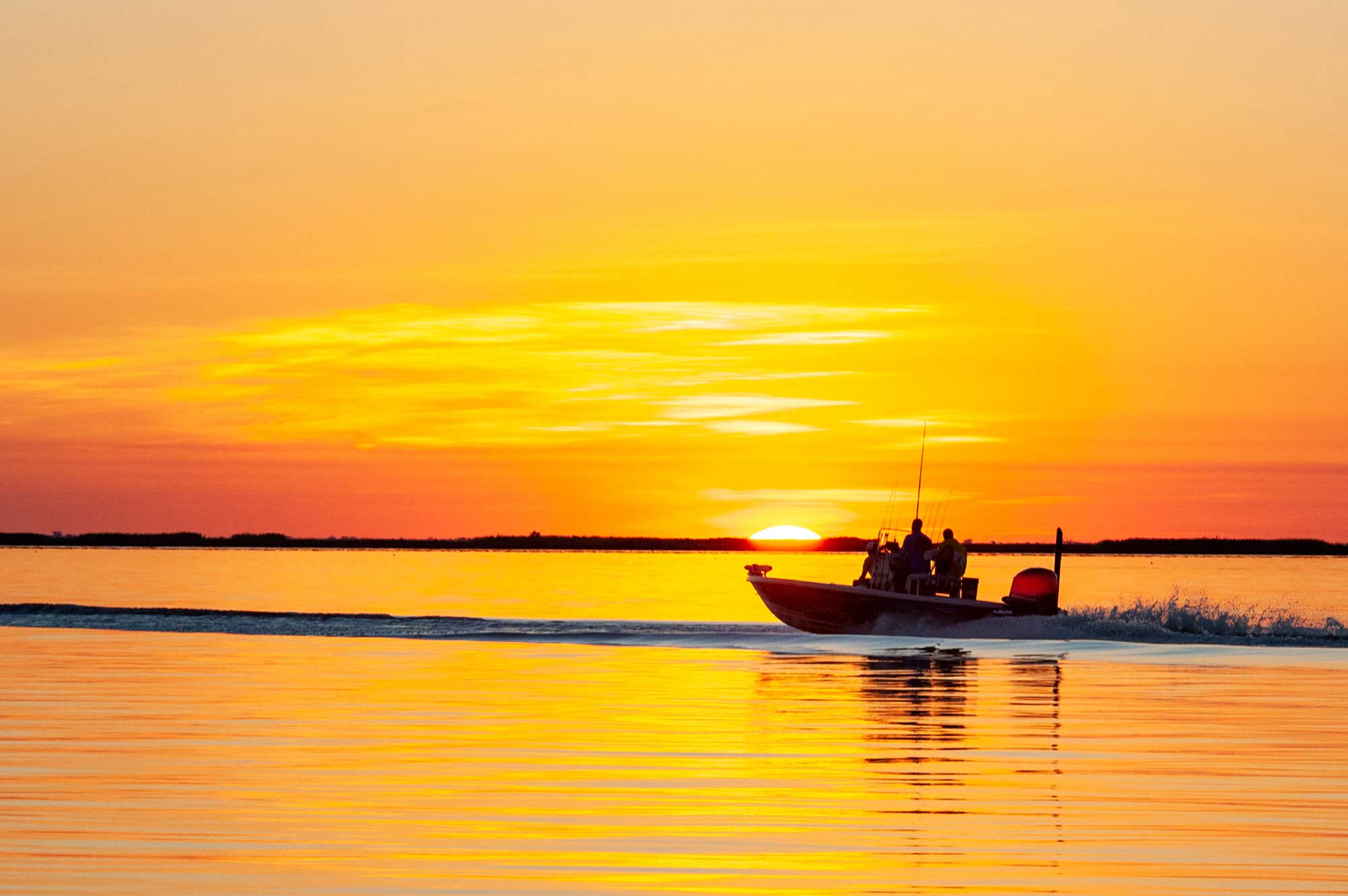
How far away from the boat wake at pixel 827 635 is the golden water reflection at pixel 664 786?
355 inches

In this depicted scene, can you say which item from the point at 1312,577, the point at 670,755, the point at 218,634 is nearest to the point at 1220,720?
the point at 670,755

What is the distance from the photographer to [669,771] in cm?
1424

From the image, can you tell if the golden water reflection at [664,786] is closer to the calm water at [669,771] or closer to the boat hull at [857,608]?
the calm water at [669,771]

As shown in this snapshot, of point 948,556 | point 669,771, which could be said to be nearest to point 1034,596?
point 948,556

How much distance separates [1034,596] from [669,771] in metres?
22.3

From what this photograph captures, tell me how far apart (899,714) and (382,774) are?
7.46 m

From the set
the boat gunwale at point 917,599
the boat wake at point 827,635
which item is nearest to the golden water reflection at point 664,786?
the boat wake at point 827,635

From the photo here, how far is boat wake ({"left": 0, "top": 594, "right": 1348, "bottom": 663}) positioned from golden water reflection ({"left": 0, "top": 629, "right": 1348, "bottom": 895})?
29.6ft

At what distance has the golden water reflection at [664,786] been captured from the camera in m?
9.88

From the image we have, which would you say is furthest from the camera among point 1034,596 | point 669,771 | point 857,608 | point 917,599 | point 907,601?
point 857,608

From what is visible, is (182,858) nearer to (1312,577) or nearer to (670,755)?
(670,755)

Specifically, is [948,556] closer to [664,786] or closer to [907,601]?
[907,601]

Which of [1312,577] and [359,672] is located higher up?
[1312,577]

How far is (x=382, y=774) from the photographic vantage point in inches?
548
